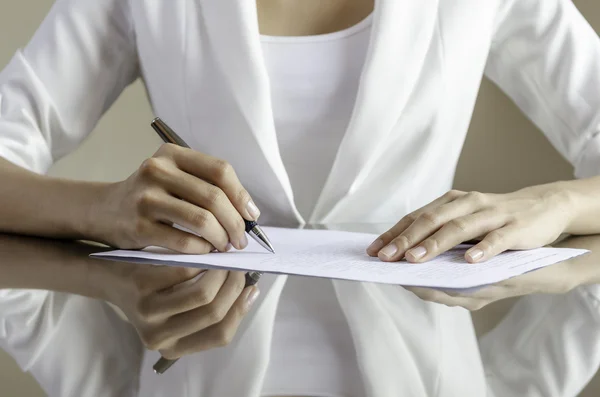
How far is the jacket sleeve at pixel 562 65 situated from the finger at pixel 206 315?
0.74 metres

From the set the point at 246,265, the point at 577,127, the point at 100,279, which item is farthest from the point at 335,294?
the point at 577,127

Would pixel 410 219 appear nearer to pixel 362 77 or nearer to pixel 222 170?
pixel 222 170

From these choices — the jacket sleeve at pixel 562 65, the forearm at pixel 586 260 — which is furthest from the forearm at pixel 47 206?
the jacket sleeve at pixel 562 65

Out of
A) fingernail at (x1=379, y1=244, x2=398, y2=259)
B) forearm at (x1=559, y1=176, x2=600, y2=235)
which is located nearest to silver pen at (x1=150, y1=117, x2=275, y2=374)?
fingernail at (x1=379, y1=244, x2=398, y2=259)

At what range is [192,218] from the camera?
0.69m

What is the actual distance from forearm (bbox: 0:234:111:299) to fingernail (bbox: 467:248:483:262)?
307 millimetres

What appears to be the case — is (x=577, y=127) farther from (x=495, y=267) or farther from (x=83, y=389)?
(x=83, y=389)

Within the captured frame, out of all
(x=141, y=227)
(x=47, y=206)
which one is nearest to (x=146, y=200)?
(x=141, y=227)

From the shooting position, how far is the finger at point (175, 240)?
0.70 metres

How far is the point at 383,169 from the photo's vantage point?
111 cm

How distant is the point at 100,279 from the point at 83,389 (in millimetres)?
232

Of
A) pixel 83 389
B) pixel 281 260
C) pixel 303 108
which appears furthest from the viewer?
pixel 303 108

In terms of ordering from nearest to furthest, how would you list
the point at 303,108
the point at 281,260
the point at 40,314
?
the point at 40,314 → the point at 281,260 → the point at 303,108

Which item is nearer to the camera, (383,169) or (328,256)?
(328,256)
